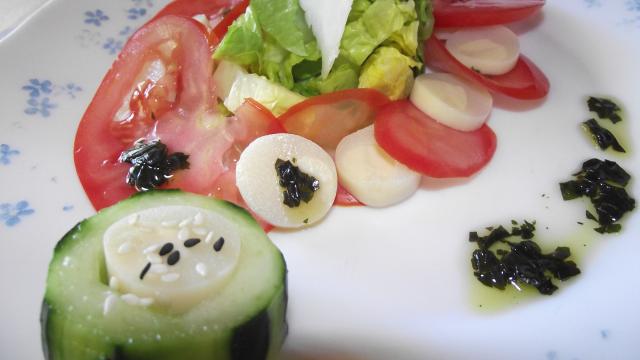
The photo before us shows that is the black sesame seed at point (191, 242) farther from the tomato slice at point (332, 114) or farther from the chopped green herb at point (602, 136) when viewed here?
the chopped green herb at point (602, 136)

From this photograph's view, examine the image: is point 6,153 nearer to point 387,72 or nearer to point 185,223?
point 185,223

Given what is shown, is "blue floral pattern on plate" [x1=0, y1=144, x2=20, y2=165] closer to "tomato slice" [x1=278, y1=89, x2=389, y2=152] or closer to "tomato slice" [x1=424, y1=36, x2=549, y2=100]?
"tomato slice" [x1=278, y1=89, x2=389, y2=152]

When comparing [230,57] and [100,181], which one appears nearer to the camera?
[100,181]

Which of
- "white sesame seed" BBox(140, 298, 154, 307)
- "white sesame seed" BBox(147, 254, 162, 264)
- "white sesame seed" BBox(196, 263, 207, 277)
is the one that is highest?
"white sesame seed" BBox(147, 254, 162, 264)

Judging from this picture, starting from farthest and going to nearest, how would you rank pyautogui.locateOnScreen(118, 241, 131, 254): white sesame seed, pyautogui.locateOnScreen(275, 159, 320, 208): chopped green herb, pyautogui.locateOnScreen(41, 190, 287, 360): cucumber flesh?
pyautogui.locateOnScreen(275, 159, 320, 208): chopped green herb
pyautogui.locateOnScreen(118, 241, 131, 254): white sesame seed
pyautogui.locateOnScreen(41, 190, 287, 360): cucumber flesh

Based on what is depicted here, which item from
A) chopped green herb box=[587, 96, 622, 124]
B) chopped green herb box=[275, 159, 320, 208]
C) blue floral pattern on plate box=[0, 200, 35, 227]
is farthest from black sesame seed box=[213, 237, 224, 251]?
chopped green herb box=[587, 96, 622, 124]

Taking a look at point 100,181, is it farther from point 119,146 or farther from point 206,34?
point 206,34

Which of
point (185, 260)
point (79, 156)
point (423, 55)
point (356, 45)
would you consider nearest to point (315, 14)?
point (356, 45)
